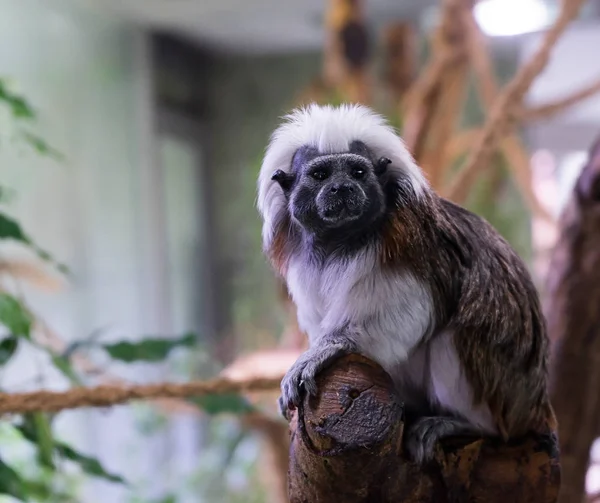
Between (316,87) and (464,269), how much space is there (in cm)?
234

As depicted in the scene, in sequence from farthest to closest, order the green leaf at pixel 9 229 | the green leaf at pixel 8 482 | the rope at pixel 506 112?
1. the rope at pixel 506 112
2. the green leaf at pixel 9 229
3. the green leaf at pixel 8 482

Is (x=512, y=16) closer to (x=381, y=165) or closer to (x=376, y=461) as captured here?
(x=381, y=165)

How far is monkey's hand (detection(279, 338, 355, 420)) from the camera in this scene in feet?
3.51

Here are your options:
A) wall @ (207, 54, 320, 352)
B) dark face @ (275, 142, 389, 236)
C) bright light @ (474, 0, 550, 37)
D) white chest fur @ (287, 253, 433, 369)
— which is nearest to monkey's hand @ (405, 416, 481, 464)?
white chest fur @ (287, 253, 433, 369)

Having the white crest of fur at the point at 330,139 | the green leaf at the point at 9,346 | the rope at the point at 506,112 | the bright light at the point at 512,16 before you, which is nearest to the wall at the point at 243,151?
the bright light at the point at 512,16

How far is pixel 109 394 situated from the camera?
1478mm

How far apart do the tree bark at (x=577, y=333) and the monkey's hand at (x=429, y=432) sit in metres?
0.60

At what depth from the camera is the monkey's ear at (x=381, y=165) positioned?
1211 millimetres

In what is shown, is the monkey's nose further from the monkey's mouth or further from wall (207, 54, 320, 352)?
wall (207, 54, 320, 352)

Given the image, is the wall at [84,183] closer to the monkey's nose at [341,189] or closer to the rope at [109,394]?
the rope at [109,394]

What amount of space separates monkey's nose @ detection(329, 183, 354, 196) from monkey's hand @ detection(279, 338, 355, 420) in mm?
244

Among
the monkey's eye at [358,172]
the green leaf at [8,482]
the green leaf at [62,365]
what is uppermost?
the monkey's eye at [358,172]

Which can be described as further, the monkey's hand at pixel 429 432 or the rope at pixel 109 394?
the rope at pixel 109 394

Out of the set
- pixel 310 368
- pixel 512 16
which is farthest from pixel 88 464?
pixel 512 16
